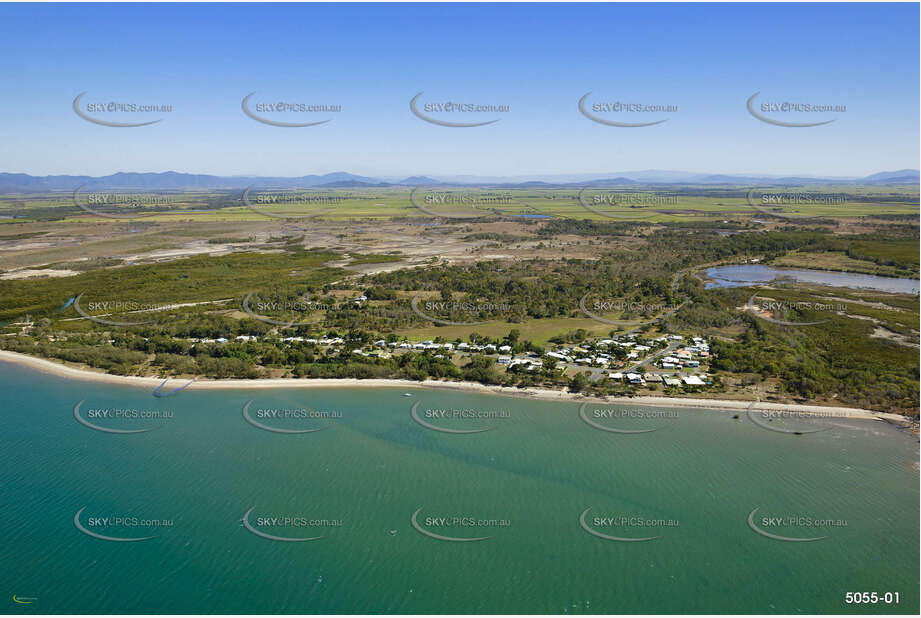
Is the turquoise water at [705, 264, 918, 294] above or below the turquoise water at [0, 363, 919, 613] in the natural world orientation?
above

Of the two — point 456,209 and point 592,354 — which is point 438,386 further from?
point 456,209

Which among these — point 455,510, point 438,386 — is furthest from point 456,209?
point 455,510

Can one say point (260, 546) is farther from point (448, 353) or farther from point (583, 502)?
point (448, 353)

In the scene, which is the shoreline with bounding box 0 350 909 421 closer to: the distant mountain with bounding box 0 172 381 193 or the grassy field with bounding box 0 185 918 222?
the grassy field with bounding box 0 185 918 222

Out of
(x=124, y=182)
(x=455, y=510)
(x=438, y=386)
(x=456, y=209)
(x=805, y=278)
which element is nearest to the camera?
(x=455, y=510)

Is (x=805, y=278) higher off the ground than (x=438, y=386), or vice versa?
(x=805, y=278)

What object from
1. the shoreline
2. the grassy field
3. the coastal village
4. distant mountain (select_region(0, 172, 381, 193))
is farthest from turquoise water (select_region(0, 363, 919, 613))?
distant mountain (select_region(0, 172, 381, 193))

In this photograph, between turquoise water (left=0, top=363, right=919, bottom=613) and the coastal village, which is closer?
turquoise water (left=0, top=363, right=919, bottom=613)
